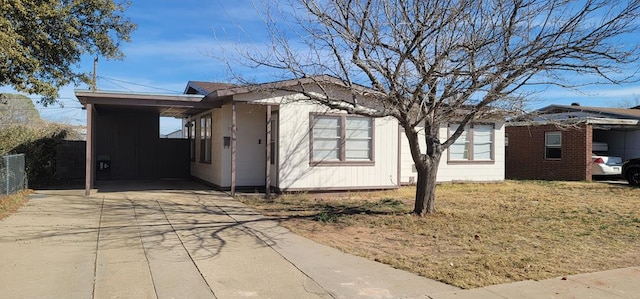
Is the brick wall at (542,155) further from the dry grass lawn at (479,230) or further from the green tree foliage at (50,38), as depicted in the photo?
the green tree foliage at (50,38)

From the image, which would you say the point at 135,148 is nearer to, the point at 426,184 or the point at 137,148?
the point at 137,148

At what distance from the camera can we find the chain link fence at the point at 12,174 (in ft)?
38.5

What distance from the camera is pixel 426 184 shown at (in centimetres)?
997

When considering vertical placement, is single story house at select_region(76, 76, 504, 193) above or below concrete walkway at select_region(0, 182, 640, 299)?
above

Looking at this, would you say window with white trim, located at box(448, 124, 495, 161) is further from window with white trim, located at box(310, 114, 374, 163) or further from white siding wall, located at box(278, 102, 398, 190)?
window with white trim, located at box(310, 114, 374, 163)

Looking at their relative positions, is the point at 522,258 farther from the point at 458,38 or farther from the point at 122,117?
the point at 122,117

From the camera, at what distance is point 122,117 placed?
19.3 m

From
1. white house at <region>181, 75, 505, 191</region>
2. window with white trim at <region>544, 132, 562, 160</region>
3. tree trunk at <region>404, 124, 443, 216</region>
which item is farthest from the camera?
window with white trim at <region>544, 132, 562, 160</region>

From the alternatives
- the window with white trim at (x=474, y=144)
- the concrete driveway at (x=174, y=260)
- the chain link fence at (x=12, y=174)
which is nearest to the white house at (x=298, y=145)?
A: the window with white trim at (x=474, y=144)

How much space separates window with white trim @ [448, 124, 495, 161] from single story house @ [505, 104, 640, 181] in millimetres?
1244

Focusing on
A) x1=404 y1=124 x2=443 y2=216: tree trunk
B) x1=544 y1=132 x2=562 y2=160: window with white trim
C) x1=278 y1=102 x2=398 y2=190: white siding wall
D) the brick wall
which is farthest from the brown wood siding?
x1=544 y1=132 x2=562 y2=160: window with white trim

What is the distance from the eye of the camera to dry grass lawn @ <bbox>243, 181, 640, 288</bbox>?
639cm

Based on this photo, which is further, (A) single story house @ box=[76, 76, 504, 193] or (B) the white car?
(B) the white car

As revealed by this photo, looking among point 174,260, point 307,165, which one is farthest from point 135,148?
point 174,260
